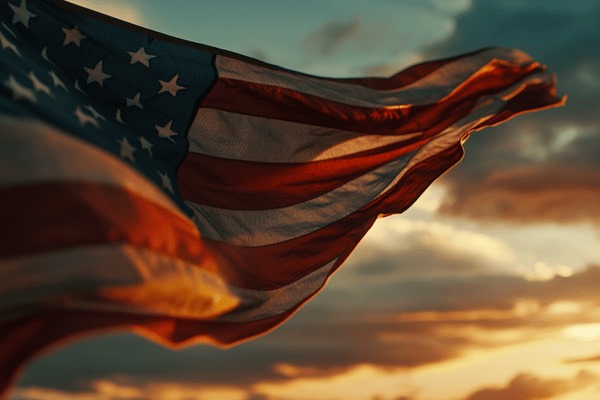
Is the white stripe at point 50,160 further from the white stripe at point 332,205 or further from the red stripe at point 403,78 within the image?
the red stripe at point 403,78

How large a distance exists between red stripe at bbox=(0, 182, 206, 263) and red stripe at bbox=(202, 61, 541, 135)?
313 cm

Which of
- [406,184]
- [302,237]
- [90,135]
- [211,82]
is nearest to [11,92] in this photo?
[90,135]

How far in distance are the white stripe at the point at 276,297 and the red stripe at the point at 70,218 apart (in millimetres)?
1604

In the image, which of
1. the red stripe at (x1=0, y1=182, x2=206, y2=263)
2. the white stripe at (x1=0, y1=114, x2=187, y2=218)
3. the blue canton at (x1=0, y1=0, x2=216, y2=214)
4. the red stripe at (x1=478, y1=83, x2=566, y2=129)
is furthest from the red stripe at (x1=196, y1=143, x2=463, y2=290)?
the white stripe at (x1=0, y1=114, x2=187, y2=218)

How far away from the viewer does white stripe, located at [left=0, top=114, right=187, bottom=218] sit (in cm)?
613

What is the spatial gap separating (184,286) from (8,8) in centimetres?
380

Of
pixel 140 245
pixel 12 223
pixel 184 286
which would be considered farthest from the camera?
pixel 184 286

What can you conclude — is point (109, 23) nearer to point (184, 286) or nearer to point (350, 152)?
point (350, 152)

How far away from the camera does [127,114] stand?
9062 millimetres

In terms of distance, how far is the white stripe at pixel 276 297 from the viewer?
8164mm

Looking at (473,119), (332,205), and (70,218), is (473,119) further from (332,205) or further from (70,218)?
(70,218)

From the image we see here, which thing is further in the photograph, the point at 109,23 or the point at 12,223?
the point at 109,23

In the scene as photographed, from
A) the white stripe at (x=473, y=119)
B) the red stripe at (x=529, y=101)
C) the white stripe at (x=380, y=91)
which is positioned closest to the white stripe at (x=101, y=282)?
the white stripe at (x=380, y=91)

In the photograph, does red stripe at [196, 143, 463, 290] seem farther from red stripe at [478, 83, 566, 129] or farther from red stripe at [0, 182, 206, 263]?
red stripe at [0, 182, 206, 263]
